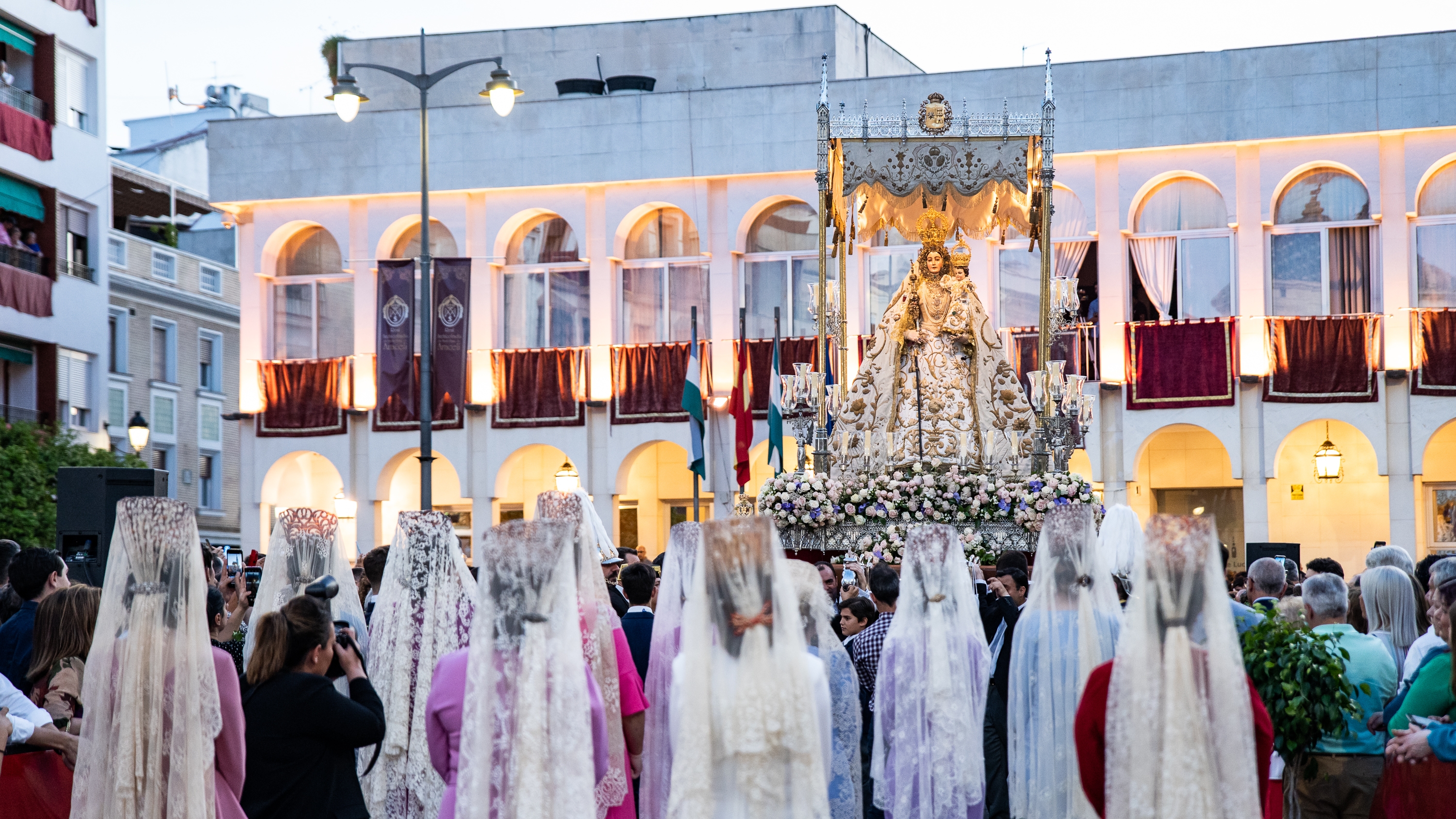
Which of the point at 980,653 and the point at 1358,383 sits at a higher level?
the point at 1358,383

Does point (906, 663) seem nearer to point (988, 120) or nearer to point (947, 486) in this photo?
point (947, 486)

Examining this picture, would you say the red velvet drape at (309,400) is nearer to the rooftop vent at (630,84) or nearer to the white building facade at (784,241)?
the white building facade at (784,241)

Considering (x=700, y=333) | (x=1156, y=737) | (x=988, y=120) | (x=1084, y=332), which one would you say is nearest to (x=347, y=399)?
(x=700, y=333)

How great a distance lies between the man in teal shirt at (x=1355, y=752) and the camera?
26.0 ft

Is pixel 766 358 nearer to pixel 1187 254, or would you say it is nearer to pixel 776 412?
pixel 776 412

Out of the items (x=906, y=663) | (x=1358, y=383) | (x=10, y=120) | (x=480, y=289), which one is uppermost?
(x=10, y=120)

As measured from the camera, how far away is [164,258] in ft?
136

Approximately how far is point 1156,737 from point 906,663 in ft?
8.31

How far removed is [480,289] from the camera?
31.7 metres

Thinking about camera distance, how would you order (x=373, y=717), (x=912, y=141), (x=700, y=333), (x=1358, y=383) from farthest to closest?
(x=700, y=333) → (x=1358, y=383) → (x=912, y=141) → (x=373, y=717)

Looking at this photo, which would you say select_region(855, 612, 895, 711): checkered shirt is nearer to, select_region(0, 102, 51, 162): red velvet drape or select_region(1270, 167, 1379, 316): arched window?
select_region(1270, 167, 1379, 316): arched window

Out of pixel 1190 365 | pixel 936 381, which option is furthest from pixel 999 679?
pixel 1190 365

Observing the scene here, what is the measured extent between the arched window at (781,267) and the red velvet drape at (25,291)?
1247cm

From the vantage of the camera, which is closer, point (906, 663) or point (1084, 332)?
point (906, 663)
